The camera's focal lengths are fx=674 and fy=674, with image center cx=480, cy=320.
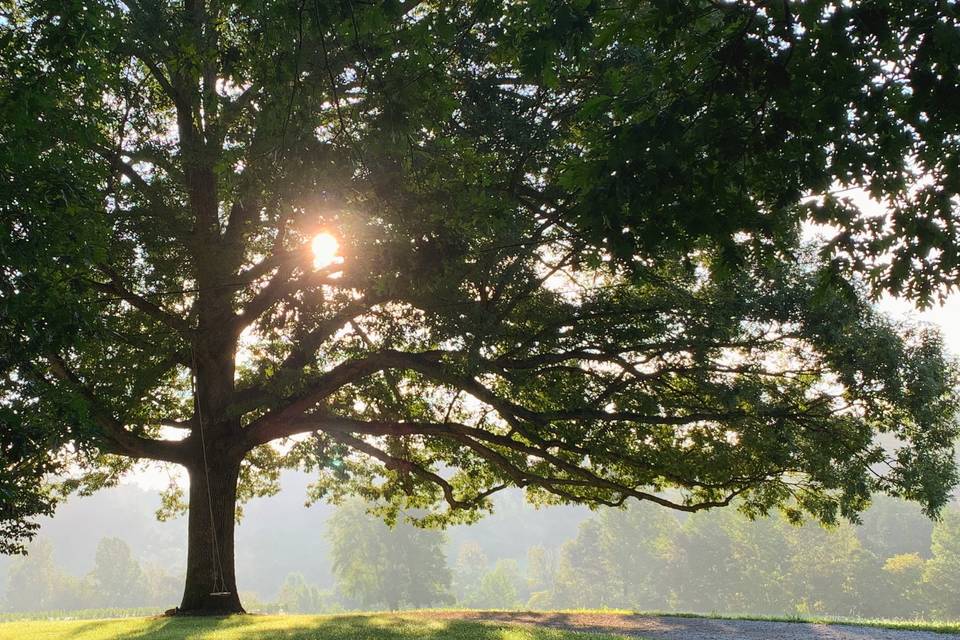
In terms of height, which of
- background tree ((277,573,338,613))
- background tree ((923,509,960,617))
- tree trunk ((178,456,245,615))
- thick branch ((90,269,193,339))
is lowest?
background tree ((277,573,338,613))

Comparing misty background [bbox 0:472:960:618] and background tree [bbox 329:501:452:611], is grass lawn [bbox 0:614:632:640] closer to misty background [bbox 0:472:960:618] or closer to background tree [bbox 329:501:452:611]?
misty background [bbox 0:472:960:618]

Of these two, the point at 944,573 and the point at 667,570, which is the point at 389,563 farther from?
the point at 944,573

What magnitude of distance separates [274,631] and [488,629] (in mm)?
3189

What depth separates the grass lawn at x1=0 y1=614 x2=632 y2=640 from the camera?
30.6 feet

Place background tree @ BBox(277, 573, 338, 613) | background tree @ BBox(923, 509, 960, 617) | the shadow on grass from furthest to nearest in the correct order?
background tree @ BBox(277, 573, 338, 613)
background tree @ BBox(923, 509, 960, 617)
the shadow on grass

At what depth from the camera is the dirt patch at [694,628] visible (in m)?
12.2

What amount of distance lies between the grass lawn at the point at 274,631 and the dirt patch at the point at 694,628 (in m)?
2.28

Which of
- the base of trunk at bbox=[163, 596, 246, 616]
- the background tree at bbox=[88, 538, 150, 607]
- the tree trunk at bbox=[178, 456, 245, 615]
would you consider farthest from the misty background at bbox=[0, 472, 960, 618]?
the tree trunk at bbox=[178, 456, 245, 615]

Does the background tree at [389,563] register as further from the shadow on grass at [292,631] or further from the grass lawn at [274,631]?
the shadow on grass at [292,631]

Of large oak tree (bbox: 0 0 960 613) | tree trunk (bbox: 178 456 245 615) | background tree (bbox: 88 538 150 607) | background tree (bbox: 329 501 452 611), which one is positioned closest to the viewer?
large oak tree (bbox: 0 0 960 613)

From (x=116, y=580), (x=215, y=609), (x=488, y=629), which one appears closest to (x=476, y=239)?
(x=488, y=629)

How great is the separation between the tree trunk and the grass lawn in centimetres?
81

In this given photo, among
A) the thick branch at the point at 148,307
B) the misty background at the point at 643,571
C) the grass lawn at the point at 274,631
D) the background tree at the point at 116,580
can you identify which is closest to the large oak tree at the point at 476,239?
the thick branch at the point at 148,307

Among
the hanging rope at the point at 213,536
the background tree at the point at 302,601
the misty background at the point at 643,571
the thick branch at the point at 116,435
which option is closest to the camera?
the thick branch at the point at 116,435
